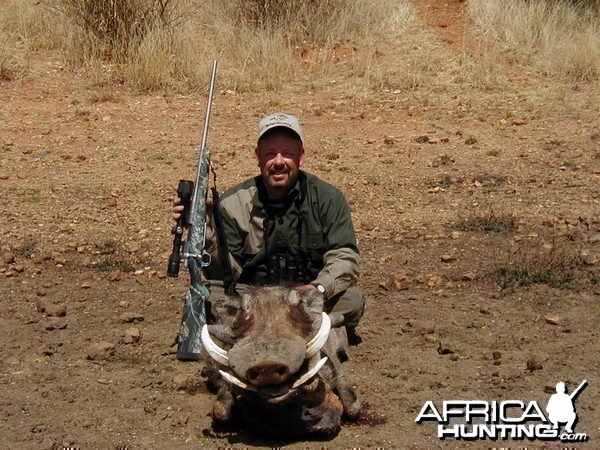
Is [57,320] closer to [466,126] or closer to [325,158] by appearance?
[325,158]

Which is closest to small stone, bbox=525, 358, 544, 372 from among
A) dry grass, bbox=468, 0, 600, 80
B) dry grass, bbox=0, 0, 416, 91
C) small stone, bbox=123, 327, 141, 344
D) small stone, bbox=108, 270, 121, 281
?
small stone, bbox=123, 327, 141, 344

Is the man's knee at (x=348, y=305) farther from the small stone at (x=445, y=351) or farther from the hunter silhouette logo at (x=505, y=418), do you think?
the hunter silhouette logo at (x=505, y=418)

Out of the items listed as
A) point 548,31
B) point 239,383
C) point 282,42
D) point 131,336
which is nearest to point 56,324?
point 131,336

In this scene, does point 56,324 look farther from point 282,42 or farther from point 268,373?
point 282,42

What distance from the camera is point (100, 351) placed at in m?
5.52

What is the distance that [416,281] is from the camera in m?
6.64

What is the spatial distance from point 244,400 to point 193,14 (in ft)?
33.2

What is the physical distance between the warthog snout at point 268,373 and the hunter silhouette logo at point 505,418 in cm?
108

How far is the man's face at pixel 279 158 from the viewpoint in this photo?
194 inches

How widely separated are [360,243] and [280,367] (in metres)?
3.92

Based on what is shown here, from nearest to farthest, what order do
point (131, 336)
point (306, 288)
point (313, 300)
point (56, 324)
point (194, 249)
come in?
point (313, 300) → point (306, 288) → point (194, 249) → point (131, 336) → point (56, 324)

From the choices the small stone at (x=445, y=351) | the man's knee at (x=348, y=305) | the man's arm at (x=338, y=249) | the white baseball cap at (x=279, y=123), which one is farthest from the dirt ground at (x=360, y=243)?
the white baseball cap at (x=279, y=123)

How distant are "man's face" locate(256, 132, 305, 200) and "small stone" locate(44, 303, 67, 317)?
6.43ft

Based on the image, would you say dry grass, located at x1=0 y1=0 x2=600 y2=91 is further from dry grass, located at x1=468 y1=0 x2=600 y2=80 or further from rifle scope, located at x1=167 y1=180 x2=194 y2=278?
rifle scope, located at x1=167 y1=180 x2=194 y2=278
